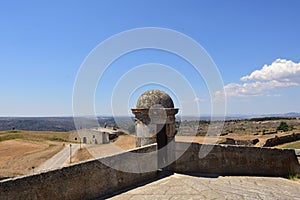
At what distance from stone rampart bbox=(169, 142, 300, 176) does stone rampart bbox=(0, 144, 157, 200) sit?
1132 millimetres

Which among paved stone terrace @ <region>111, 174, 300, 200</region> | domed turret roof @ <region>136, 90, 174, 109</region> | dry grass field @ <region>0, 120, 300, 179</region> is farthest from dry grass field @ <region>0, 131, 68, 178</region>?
paved stone terrace @ <region>111, 174, 300, 200</region>

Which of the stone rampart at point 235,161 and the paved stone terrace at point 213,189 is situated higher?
the stone rampart at point 235,161

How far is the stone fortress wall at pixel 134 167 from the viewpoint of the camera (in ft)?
14.2

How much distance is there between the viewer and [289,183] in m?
7.14

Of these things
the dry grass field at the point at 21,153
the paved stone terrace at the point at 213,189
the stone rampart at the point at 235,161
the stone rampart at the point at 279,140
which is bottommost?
the dry grass field at the point at 21,153

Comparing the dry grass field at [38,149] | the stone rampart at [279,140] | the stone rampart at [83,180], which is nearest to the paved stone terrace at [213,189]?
the stone rampart at [83,180]

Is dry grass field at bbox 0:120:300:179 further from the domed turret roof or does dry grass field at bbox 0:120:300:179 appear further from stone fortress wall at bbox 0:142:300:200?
the domed turret roof

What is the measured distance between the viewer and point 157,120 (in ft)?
24.2

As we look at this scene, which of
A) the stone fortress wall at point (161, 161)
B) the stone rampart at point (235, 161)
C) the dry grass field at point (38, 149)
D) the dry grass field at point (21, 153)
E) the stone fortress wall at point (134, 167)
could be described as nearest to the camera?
the stone fortress wall at point (134, 167)

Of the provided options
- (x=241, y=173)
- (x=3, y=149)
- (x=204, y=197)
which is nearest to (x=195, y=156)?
(x=241, y=173)

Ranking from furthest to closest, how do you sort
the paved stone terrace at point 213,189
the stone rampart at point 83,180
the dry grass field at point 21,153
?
the dry grass field at point 21,153
the paved stone terrace at point 213,189
the stone rampart at point 83,180

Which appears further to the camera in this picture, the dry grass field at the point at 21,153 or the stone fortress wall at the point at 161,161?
the dry grass field at the point at 21,153

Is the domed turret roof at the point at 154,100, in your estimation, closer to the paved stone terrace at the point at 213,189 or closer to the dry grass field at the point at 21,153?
the paved stone terrace at the point at 213,189

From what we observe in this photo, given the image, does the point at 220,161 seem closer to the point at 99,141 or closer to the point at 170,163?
the point at 170,163
